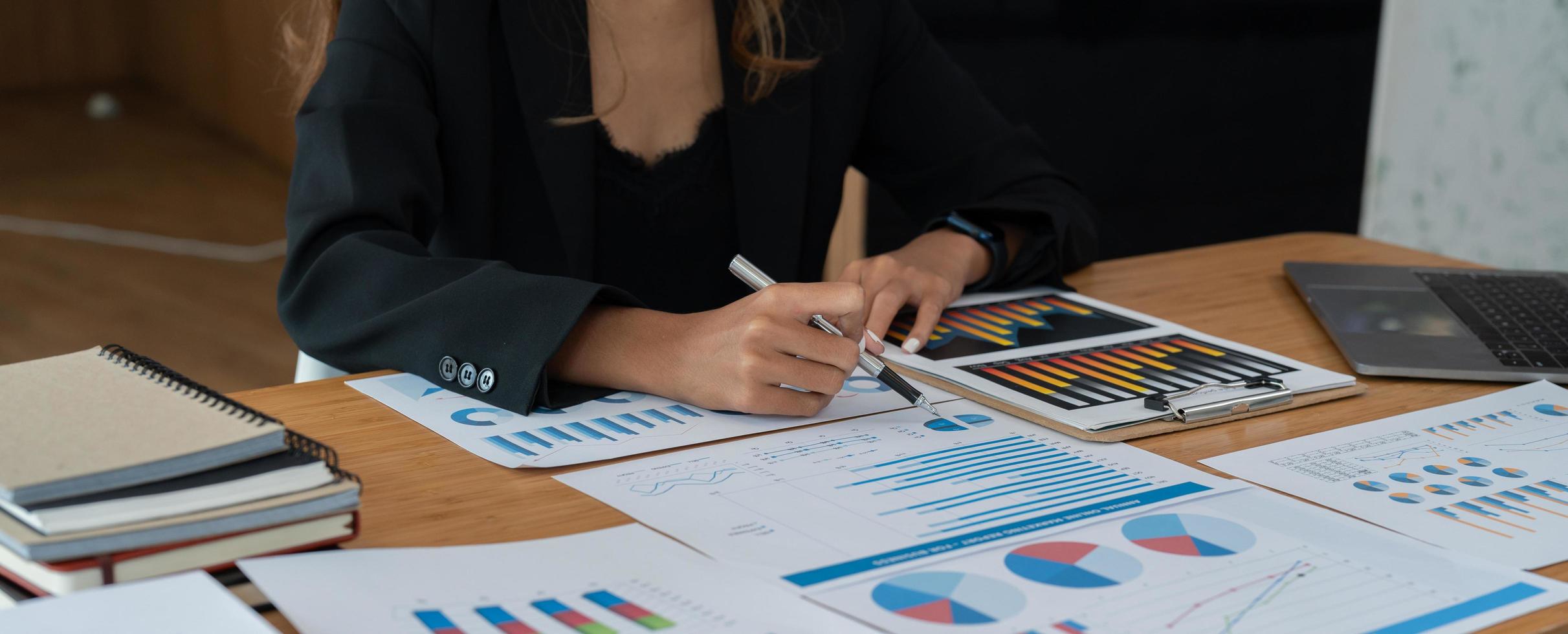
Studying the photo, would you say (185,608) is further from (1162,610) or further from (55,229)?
(55,229)

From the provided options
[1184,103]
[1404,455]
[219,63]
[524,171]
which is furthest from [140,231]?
[1404,455]

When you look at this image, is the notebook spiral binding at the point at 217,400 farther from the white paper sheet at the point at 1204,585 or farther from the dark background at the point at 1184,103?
the dark background at the point at 1184,103

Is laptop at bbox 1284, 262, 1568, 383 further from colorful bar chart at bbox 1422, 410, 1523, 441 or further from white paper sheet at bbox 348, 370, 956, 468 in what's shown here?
white paper sheet at bbox 348, 370, 956, 468

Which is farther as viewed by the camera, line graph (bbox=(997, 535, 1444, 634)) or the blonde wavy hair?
the blonde wavy hair

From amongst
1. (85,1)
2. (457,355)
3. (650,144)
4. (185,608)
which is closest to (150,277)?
(85,1)

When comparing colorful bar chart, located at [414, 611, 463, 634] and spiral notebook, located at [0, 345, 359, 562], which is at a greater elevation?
spiral notebook, located at [0, 345, 359, 562]

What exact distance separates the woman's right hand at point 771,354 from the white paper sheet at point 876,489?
3 centimetres

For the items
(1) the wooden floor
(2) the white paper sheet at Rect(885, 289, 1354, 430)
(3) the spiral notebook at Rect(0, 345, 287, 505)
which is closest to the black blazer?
(2) the white paper sheet at Rect(885, 289, 1354, 430)

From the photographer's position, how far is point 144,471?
1.87ft

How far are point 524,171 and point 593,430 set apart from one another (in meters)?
0.52

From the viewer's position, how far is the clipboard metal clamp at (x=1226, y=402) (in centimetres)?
86

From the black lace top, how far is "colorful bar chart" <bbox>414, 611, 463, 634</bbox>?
787 millimetres

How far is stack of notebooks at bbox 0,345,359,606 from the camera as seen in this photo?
1.79ft

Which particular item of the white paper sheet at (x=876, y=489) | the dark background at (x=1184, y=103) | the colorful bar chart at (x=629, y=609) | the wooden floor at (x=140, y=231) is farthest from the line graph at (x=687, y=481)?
the wooden floor at (x=140, y=231)
